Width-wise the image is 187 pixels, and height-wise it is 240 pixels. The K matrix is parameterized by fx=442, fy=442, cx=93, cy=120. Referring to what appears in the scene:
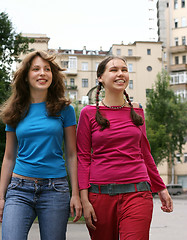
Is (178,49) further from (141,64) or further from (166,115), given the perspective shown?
(166,115)

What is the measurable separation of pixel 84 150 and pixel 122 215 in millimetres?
685

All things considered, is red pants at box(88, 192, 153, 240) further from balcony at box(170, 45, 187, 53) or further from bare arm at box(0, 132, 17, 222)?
balcony at box(170, 45, 187, 53)

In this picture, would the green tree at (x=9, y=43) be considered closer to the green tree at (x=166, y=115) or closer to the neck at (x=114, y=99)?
the green tree at (x=166, y=115)

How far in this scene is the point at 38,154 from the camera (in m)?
3.77

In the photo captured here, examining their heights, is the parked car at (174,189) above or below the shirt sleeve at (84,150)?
below

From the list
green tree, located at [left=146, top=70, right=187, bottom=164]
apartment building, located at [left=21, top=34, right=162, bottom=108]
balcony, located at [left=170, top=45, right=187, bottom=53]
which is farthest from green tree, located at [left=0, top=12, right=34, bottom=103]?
balcony, located at [left=170, top=45, right=187, bottom=53]

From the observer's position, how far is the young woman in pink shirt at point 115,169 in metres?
3.75

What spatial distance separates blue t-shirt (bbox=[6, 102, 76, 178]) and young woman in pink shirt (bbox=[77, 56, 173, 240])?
271 mm

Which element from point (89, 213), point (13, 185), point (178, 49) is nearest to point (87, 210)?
point (89, 213)

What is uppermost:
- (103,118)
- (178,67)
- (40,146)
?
(178,67)

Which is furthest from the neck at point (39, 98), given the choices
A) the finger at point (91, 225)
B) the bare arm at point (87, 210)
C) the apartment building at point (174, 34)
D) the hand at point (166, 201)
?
the apartment building at point (174, 34)

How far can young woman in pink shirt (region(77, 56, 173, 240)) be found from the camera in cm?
375

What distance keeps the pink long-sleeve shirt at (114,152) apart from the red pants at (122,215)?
0.47ft

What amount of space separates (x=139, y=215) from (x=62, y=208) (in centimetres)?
65
